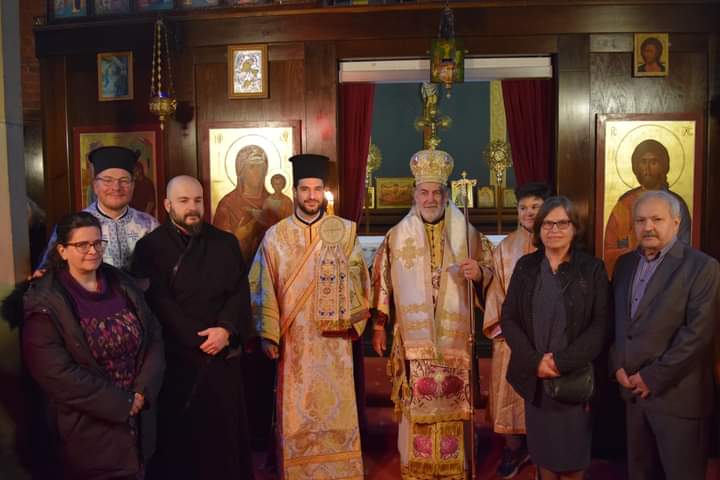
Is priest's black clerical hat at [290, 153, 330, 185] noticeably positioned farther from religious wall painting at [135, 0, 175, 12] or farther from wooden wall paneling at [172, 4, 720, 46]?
religious wall painting at [135, 0, 175, 12]

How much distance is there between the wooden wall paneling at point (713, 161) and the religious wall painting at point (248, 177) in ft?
10.0

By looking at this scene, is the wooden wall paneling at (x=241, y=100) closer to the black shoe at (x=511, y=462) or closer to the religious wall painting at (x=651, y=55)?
the religious wall painting at (x=651, y=55)

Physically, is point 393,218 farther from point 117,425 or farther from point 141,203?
point 117,425

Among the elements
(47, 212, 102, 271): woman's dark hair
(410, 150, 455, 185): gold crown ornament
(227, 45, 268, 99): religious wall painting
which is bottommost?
(47, 212, 102, 271): woman's dark hair

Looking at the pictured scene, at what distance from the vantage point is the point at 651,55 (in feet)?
13.7

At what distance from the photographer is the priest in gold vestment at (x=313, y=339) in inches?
145

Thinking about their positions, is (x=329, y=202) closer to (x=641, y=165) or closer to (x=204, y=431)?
(x=204, y=431)

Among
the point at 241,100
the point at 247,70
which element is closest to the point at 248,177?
the point at 241,100

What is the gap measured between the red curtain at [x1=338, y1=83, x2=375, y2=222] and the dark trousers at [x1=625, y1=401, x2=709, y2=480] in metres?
2.62

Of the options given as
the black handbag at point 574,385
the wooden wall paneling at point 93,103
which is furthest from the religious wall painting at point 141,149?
the black handbag at point 574,385

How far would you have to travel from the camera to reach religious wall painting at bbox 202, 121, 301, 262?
450 cm

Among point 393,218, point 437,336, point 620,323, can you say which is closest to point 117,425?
point 437,336

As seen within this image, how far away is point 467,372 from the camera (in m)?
3.62

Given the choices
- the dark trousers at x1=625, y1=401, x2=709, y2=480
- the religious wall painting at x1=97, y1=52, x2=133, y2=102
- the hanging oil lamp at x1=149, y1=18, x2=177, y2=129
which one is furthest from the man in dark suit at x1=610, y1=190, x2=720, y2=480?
the religious wall painting at x1=97, y1=52, x2=133, y2=102
